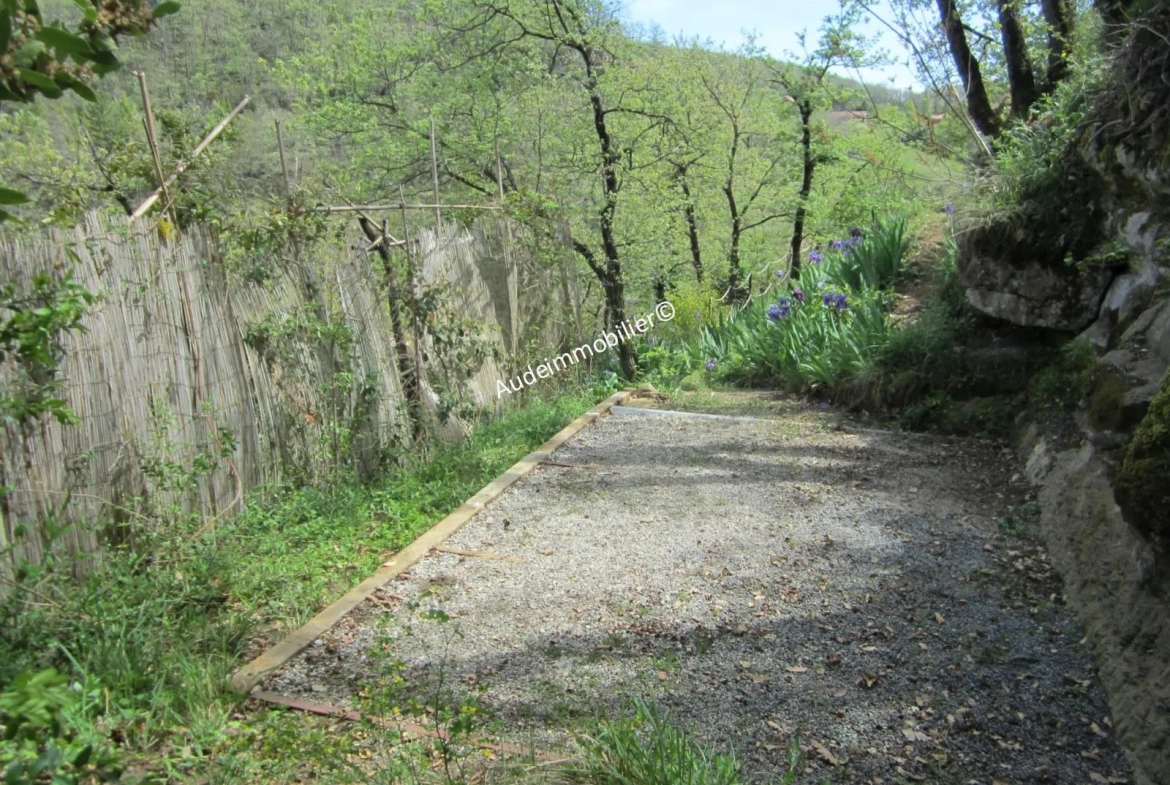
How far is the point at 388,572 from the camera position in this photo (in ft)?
13.0

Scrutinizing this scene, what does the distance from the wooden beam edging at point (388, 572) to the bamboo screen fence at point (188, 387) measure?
2.66 ft

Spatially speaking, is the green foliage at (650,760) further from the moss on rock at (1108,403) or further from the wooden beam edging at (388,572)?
the moss on rock at (1108,403)

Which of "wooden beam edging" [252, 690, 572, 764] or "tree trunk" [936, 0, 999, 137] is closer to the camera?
"wooden beam edging" [252, 690, 572, 764]

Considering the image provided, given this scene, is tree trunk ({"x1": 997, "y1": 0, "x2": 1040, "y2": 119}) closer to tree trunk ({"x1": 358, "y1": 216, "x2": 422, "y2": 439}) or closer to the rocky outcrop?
the rocky outcrop

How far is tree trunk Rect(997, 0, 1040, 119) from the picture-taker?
23.1ft

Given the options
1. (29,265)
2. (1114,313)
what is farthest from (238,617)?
(1114,313)

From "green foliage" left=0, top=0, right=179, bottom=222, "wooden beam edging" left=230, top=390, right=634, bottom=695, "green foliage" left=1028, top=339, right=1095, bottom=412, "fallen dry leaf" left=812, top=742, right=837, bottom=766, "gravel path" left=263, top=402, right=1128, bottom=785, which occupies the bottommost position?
"fallen dry leaf" left=812, top=742, right=837, bottom=766

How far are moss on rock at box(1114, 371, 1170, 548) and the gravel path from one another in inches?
24.9

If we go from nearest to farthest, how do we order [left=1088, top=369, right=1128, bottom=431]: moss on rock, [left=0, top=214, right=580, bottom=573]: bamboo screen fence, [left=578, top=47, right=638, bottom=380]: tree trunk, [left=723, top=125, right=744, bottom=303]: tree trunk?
[left=0, top=214, right=580, bottom=573]: bamboo screen fence → [left=1088, top=369, right=1128, bottom=431]: moss on rock → [left=578, top=47, right=638, bottom=380]: tree trunk → [left=723, top=125, right=744, bottom=303]: tree trunk

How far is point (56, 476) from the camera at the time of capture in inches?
137

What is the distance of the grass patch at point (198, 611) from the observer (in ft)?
8.65

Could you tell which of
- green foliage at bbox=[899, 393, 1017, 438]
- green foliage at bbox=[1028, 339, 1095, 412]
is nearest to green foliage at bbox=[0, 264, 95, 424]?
green foliage at bbox=[1028, 339, 1095, 412]

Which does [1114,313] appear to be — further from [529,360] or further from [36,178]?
[36,178]

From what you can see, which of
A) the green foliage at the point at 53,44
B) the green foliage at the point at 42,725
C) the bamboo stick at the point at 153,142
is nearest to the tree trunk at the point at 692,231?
the bamboo stick at the point at 153,142
